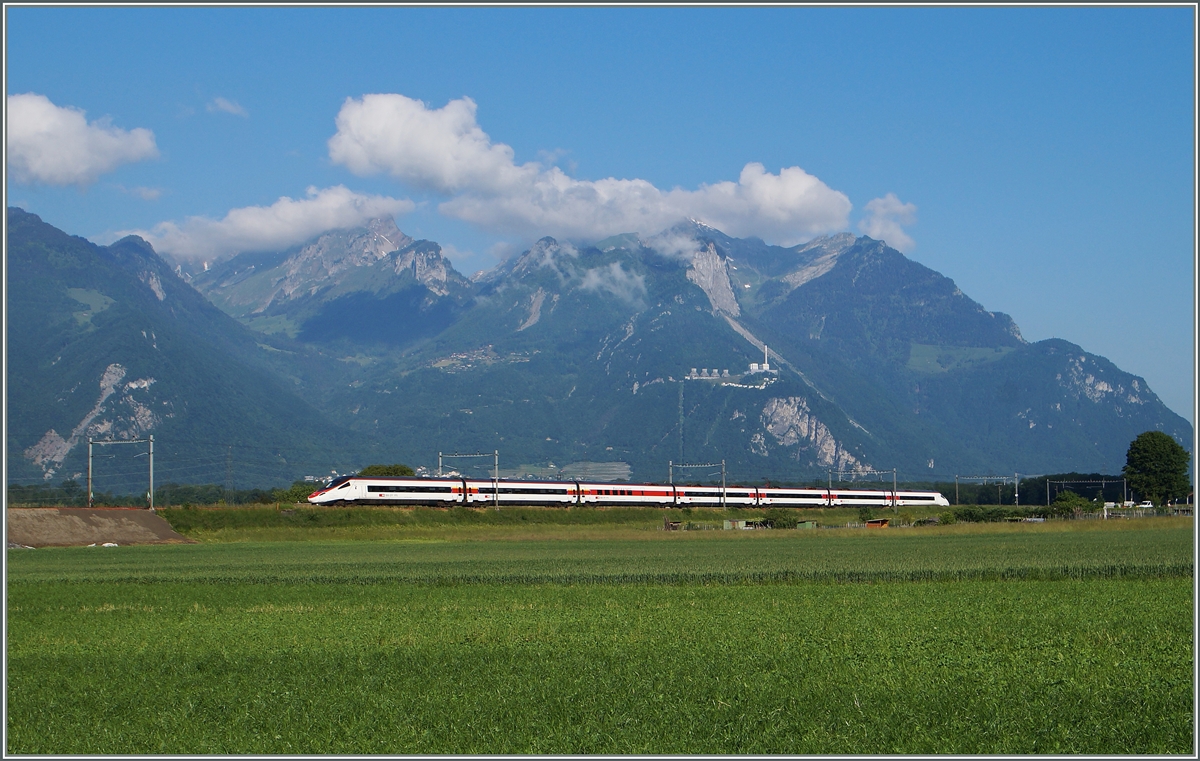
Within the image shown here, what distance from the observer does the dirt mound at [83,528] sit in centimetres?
6644

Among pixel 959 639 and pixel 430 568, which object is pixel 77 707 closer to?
pixel 959 639

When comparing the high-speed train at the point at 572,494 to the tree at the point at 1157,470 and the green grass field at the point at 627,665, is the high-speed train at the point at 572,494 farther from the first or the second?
the green grass field at the point at 627,665

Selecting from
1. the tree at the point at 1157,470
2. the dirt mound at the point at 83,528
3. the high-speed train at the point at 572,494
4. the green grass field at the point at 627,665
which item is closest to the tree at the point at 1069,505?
the tree at the point at 1157,470

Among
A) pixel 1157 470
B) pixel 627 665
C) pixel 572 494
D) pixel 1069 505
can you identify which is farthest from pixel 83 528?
pixel 1157 470

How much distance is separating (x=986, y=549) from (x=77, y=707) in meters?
36.9

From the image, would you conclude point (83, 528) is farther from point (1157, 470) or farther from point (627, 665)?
point (1157, 470)

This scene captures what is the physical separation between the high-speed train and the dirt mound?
55.2 feet

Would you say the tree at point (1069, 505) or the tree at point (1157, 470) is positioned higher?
the tree at point (1157, 470)

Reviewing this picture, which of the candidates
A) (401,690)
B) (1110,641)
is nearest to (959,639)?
(1110,641)

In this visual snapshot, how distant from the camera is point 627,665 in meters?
15.6

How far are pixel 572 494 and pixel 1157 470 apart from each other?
2465 inches

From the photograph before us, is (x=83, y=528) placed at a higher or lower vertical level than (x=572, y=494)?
lower

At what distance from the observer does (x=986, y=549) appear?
1683 inches

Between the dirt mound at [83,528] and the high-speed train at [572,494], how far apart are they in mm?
16827
